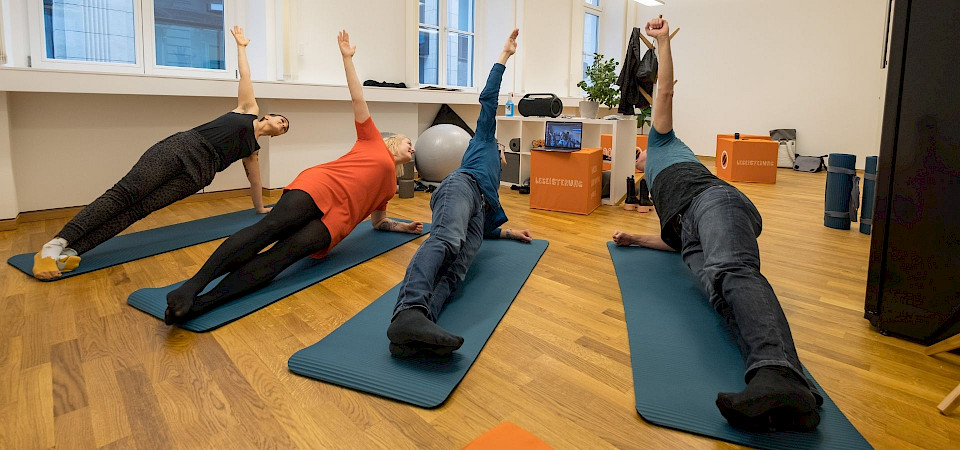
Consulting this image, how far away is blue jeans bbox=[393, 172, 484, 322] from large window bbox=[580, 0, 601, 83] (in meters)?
7.53

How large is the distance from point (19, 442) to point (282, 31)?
403 cm

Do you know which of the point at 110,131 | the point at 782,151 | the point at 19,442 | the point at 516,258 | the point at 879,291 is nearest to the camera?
the point at 19,442

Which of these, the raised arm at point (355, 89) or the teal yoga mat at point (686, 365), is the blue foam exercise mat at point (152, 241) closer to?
the raised arm at point (355, 89)

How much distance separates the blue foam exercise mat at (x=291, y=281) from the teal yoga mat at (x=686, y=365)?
135 cm

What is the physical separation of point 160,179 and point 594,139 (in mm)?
3570

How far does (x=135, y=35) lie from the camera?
13.6 feet

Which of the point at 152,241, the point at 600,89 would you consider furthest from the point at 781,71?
the point at 152,241

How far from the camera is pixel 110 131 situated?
154 inches

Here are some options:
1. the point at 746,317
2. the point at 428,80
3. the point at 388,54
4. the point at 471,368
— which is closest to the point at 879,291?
the point at 746,317

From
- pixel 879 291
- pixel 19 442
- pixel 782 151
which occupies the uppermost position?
pixel 782 151

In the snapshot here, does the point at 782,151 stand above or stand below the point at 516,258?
above

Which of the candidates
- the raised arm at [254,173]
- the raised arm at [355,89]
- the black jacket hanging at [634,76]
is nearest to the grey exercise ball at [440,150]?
the black jacket hanging at [634,76]

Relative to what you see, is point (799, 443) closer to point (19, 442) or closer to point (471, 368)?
point (471, 368)

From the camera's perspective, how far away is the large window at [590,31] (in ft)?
31.0
